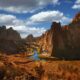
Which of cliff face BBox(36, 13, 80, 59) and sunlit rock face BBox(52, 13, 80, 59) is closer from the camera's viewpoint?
sunlit rock face BBox(52, 13, 80, 59)

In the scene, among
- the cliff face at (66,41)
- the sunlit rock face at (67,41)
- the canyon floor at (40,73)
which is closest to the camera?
the canyon floor at (40,73)

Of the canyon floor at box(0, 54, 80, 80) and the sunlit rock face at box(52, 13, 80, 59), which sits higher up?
the sunlit rock face at box(52, 13, 80, 59)

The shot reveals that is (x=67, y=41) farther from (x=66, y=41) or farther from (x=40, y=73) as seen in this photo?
(x=40, y=73)

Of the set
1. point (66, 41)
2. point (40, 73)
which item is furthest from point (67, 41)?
point (40, 73)

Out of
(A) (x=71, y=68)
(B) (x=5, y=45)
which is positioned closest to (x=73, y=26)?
(B) (x=5, y=45)

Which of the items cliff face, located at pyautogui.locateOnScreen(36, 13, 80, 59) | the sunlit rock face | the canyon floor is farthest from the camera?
cliff face, located at pyautogui.locateOnScreen(36, 13, 80, 59)

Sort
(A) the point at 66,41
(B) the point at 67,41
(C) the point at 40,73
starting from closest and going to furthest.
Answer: (C) the point at 40,73
(B) the point at 67,41
(A) the point at 66,41

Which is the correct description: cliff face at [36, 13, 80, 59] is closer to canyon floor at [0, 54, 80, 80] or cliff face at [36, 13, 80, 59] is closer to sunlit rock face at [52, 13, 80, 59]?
sunlit rock face at [52, 13, 80, 59]

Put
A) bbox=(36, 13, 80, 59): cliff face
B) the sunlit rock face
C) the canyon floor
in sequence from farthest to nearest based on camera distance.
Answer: bbox=(36, 13, 80, 59): cliff face → the sunlit rock face → the canyon floor

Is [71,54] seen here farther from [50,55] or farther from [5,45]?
[5,45]

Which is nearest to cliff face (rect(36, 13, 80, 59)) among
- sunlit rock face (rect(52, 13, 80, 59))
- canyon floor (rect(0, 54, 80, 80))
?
sunlit rock face (rect(52, 13, 80, 59))

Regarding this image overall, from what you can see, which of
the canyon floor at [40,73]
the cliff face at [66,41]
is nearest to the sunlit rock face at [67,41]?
the cliff face at [66,41]

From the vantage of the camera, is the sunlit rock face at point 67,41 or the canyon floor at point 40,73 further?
the sunlit rock face at point 67,41

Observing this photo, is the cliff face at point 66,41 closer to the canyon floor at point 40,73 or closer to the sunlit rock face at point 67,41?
the sunlit rock face at point 67,41
